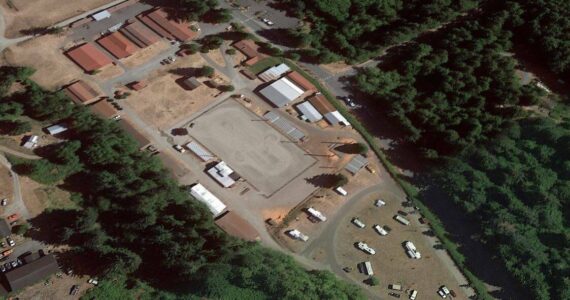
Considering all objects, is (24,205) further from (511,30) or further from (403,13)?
(511,30)

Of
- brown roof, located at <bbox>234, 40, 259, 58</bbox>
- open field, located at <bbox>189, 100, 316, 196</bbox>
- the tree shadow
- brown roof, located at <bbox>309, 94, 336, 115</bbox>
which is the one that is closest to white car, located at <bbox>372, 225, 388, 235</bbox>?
the tree shadow

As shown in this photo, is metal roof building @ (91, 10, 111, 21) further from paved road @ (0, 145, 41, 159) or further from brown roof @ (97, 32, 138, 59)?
paved road @ (0, 145, 41, 159)

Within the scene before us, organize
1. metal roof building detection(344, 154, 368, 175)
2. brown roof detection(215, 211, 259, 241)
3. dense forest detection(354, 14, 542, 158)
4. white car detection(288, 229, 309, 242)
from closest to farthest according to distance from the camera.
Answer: brown roof detection(215, 211, 259, 241) → white car detection(288, 229, 309, 242) → metal roof building detection(344, 154, 368, 175) → dense forest detection(354, 14, 542, 158)

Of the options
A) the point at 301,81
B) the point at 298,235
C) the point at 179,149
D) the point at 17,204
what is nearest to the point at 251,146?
the point at 179,149

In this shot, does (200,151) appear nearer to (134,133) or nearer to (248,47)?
(134,133)

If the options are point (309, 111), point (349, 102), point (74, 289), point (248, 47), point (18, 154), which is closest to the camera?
point (74, 289)

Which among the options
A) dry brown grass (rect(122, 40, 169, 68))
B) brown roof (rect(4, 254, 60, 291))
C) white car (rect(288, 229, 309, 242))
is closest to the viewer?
brown roof (rect(4, 254, 60, 291))
